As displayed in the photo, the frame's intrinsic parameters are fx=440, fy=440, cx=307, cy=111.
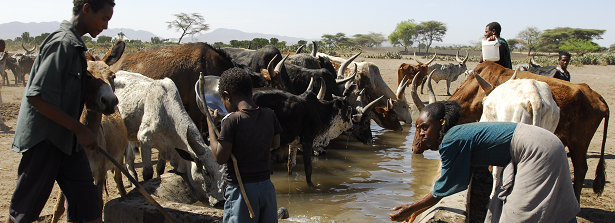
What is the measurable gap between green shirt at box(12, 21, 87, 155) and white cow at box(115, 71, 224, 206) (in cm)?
141

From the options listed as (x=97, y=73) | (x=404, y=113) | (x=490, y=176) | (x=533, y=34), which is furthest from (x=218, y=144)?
(x=533, y=34)

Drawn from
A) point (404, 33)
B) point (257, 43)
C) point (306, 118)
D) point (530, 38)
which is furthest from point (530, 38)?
point (306, 118)

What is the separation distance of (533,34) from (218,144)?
62.0 meters

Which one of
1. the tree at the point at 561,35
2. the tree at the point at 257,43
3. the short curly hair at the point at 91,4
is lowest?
the short curly hair at the point at 91,4

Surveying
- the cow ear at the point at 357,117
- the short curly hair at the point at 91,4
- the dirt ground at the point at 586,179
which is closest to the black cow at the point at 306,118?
the cow ear at the point at 357,117

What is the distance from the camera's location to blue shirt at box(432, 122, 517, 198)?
274cm

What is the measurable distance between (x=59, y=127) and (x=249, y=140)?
3.87 ft

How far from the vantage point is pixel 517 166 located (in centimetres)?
275

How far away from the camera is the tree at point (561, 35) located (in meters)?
53.0

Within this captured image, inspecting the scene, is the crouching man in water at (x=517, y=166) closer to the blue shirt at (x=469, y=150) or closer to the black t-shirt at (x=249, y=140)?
the blue shirt at (x=469, y=150)

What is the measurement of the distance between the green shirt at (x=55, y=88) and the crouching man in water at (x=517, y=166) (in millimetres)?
2354

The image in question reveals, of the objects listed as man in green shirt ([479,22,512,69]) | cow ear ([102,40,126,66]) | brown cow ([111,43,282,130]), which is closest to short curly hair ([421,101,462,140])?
cow ear ([102,40,126,66])

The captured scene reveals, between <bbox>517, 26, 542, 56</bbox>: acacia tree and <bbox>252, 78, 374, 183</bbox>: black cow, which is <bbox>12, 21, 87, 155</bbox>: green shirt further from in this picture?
<bbox>517, 26, 542, 56</bbox>: acacia tree

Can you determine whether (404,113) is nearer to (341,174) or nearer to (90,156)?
(341,174)
